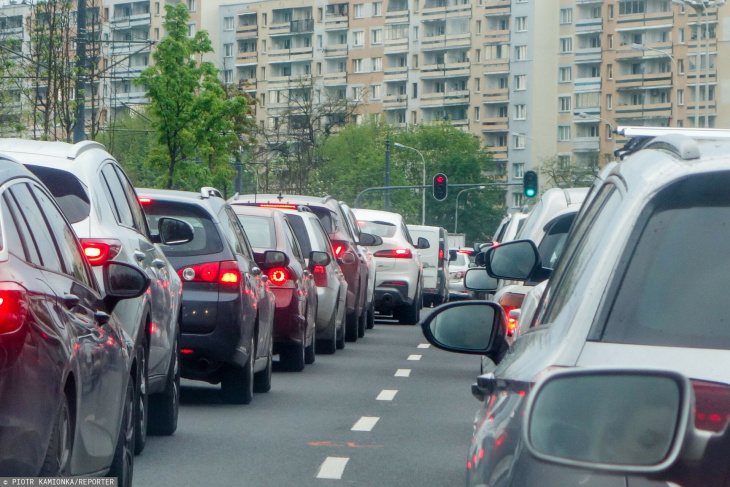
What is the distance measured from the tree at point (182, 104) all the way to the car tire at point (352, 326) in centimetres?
2161

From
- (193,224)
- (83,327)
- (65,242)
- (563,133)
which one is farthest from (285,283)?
(563,133)

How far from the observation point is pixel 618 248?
2.46 metres

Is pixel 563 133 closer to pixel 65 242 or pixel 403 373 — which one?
pixel 403 373

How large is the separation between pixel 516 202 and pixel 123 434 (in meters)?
136

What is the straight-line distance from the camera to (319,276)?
1692 cm

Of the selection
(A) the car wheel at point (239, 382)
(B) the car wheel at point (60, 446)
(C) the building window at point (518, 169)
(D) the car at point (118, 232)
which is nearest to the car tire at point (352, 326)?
(A) the car wheel at point (239, 382)

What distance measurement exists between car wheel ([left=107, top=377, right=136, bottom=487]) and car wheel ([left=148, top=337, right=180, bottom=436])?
1.95 metres

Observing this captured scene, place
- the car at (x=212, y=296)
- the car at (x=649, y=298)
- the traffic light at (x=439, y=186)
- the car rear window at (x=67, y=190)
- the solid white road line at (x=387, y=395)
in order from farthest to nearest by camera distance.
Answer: the traffic light at (x=439, y=186)
the solid white road line at (x=387, y=395)
the car at (x=212, y=296)
the car rear window at (x=67, y=190)
the car at (x=649, y=298)

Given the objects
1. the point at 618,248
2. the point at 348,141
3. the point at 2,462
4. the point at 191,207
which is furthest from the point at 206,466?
the point at 348,141

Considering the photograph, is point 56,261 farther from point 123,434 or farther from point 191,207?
point 191,207

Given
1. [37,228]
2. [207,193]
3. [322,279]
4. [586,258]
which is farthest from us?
[322,279]

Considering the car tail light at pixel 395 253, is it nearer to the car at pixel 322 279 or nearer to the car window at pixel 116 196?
the car at pixel 322 279

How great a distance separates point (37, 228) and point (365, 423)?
5.43 meters

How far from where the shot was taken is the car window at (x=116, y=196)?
827cm
